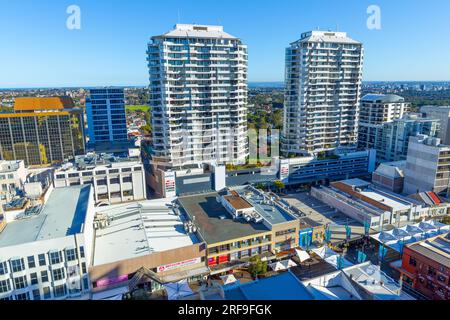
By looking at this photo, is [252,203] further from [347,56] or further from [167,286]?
[347,56]

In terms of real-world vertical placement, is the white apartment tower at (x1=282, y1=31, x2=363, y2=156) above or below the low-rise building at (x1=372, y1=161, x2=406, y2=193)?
above

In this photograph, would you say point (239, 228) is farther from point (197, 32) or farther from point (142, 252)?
point (197, 32)

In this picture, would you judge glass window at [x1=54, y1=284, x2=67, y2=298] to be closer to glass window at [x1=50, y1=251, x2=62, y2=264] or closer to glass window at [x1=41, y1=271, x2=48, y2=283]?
glass window at [x1=41, y1=271, x2=48, y2=283]

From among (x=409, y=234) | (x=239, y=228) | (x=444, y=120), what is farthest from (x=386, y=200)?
(x=444, y=120)


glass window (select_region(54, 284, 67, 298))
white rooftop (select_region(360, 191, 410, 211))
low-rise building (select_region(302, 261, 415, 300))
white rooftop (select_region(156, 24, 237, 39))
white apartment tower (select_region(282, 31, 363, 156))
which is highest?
white rooftop (select_region(156, 24, 237, 39))

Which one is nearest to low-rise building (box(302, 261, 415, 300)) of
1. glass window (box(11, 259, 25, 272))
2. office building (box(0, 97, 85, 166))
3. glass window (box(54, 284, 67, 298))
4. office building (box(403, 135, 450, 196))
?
glass window (box(54, 284, 67, 298))
